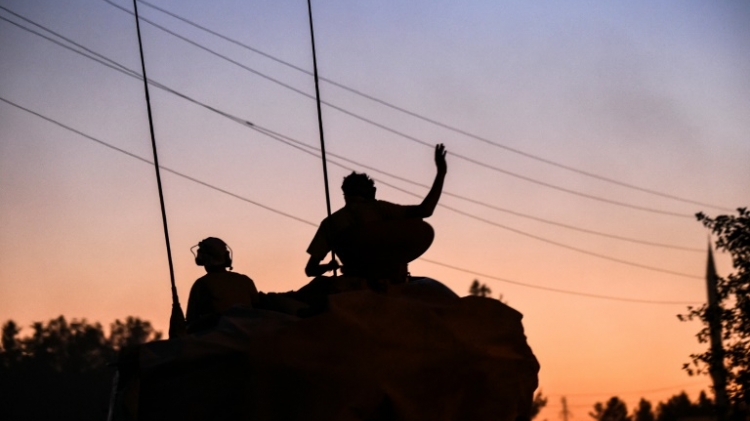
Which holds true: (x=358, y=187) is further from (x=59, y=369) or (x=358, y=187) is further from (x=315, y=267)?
(x=59, y=369)

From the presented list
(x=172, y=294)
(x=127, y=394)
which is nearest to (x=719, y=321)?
(x=172, y=294)

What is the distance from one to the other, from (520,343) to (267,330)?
1.35 m

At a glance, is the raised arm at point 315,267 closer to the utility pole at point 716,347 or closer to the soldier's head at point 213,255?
the soldier's head at point 213,255

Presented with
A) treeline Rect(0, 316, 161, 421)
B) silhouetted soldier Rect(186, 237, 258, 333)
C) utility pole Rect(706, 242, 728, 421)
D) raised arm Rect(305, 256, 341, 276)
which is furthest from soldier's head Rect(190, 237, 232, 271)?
treeline Rect(0, 316, 161, 421)

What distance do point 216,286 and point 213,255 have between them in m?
0.32

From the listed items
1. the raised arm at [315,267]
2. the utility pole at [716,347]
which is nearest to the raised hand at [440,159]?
the raised arm at [315,267]

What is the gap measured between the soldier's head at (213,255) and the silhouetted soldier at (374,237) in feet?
4.35

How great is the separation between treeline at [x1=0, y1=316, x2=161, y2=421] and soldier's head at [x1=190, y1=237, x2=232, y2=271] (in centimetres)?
8515

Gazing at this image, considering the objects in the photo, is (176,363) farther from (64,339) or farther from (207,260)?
(64,339)

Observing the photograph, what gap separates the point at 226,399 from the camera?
7590 mm

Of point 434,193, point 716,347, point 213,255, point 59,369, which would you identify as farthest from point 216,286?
point 59,369

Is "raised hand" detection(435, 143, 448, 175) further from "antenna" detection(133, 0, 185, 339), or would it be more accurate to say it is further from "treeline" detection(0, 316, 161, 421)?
"treeline" detection(0, 316, 161, 421)

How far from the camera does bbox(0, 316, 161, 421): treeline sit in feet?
338

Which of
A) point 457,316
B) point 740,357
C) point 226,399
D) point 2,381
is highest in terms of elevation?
point 2,381
